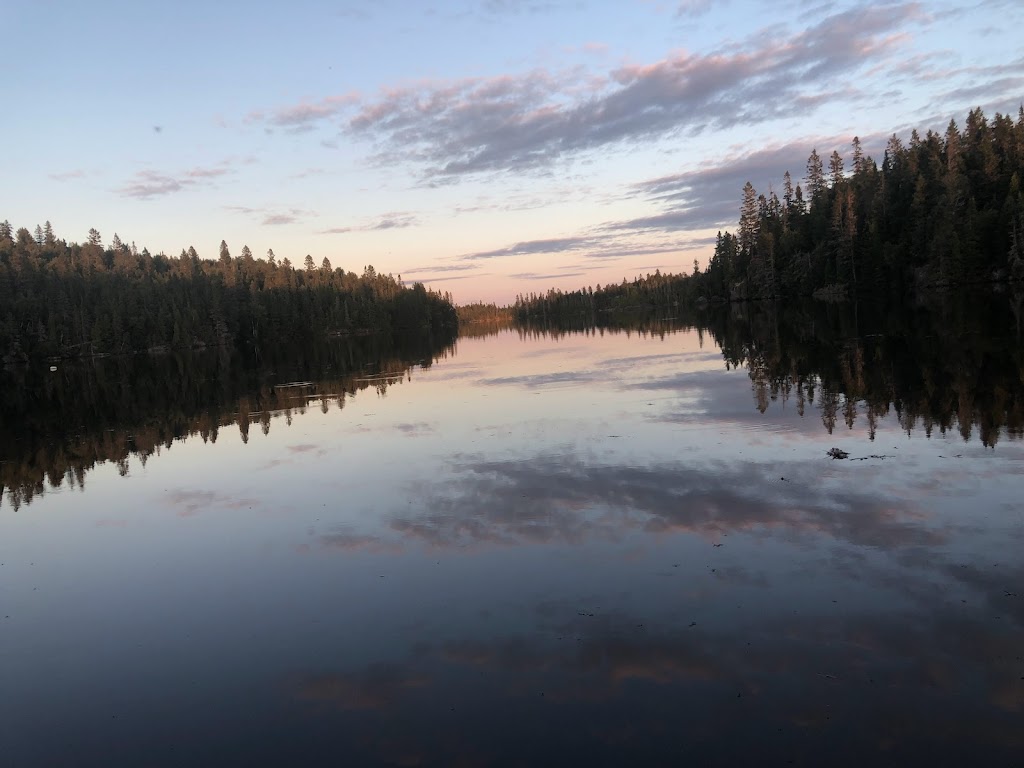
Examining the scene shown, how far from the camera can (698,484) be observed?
16922 millimetres

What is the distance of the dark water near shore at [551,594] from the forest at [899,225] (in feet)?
255

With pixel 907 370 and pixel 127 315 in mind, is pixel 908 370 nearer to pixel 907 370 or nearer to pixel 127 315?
pixel 907 370

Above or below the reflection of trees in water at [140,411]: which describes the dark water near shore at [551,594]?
below

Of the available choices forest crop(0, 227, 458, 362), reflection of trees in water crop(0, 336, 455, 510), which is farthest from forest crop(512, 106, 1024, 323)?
forest crop(0, 227, 458, 362)

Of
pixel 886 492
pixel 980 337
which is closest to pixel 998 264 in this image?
pixel 980 337

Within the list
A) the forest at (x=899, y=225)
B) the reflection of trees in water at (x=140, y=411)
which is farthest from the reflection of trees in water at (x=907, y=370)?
the forest at (x=899, y=225)

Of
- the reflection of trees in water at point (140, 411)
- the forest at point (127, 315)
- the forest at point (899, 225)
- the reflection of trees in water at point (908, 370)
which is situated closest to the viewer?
the reflection of trees in water at point (908, 370)

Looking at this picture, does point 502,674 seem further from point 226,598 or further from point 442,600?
Result: point 226,598

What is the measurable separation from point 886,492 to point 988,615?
5.82 meters

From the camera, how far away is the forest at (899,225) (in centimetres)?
8912

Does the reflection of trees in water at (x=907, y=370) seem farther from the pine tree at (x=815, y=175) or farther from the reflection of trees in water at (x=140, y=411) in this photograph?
the pine tree at (x=815, y=175)

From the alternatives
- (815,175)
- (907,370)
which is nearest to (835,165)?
(815,175)

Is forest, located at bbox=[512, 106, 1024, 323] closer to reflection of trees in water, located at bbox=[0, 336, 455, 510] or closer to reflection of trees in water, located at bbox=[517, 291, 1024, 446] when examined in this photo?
reflection of trees in water, located at bbox=[517, 291, 1024, 446]

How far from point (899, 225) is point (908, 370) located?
95648 millimetres
